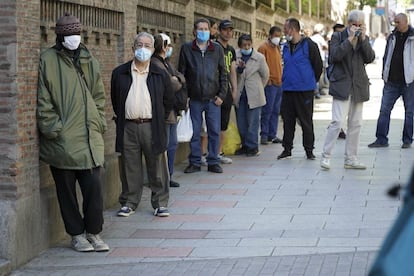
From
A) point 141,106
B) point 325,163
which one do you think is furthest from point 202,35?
point 141,106

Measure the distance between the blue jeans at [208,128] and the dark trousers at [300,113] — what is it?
139 centimetres

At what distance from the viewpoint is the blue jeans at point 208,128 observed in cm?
1211

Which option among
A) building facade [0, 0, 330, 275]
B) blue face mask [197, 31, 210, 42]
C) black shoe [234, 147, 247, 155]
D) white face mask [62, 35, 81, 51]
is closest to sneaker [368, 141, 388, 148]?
black shoe [234, 147, 247, 155]

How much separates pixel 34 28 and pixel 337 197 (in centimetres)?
421

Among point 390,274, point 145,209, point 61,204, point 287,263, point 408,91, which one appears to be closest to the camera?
point 390,274

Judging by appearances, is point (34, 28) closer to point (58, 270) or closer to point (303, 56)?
point (58, 270)

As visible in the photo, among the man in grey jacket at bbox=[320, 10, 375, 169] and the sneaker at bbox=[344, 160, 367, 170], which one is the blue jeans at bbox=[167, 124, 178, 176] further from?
the sneaker at bbox=[344, 160, 367, 170]

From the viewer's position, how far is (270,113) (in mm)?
15742

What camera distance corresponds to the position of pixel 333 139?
12414 millimetres

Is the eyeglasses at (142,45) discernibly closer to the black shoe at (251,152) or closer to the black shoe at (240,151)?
the black shoe at (251,152)

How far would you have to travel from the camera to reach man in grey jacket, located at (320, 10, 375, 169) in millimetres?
11992

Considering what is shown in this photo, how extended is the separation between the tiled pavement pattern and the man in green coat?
33 cm

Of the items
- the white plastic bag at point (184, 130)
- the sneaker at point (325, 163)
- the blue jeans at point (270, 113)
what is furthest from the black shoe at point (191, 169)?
the blue jeans at point (270, 113)

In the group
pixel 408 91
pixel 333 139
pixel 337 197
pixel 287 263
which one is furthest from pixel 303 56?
pixel 287 263
